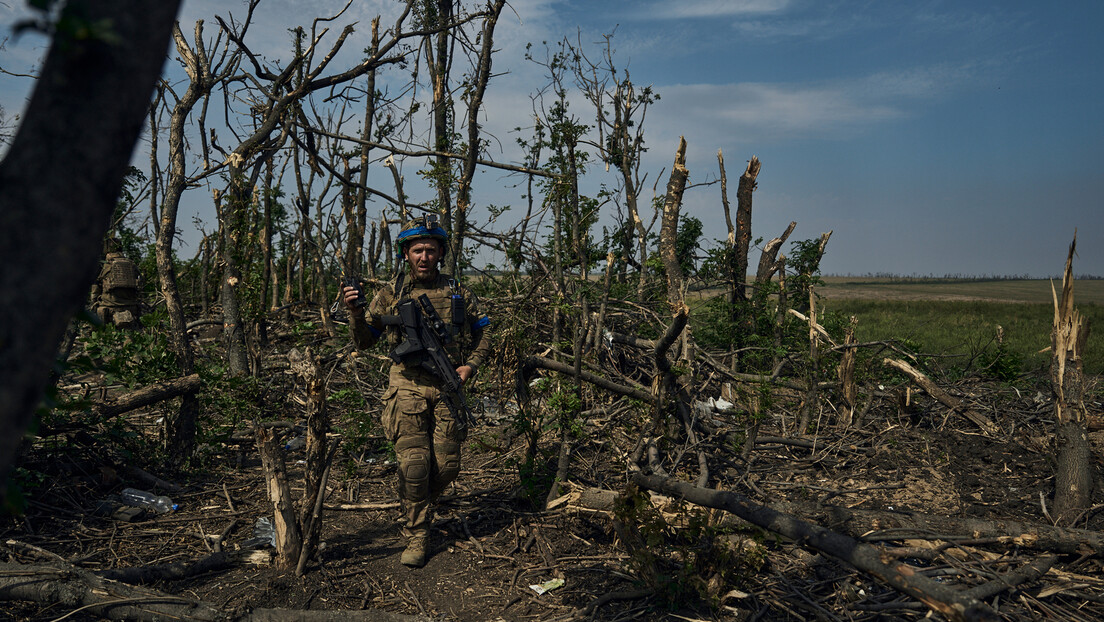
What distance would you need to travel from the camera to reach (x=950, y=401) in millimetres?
6559

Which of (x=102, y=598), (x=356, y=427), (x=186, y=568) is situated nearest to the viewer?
(x=102, y=598)

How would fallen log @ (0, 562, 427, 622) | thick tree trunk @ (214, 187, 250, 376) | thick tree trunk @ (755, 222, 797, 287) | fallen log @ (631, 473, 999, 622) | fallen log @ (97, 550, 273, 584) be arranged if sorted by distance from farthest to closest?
thick tree trunk @ (755, 222, 797, 287)
thick tree trunk @ (214, 187, 250, 376)
fallen log @ (97, 550, 273, 584)
fallen log @ (0, 562, 427, 622)
fallen log @ (631, 473, 999, 622)

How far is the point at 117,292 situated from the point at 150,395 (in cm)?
509

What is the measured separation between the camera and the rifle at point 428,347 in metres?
4.30

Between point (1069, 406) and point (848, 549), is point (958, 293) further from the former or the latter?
point (848, 549)

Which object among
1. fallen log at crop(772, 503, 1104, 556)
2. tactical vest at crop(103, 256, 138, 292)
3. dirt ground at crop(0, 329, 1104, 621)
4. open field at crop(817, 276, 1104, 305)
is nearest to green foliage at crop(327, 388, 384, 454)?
dirt ground at crop(0, 329, 1104, 621)

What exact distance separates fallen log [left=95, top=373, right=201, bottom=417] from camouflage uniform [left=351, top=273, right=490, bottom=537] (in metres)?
2.01

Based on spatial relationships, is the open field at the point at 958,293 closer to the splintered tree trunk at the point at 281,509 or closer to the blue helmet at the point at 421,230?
the blue helmet at the point at 421,230

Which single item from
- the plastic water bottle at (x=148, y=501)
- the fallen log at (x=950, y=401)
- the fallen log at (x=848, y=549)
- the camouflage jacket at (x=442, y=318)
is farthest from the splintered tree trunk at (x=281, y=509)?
the fallen log at (x=950, y=401)

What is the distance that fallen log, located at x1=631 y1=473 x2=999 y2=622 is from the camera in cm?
245

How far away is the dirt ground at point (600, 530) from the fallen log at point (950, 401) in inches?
5.5

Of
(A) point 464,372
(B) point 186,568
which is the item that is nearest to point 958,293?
(A) point 464,372

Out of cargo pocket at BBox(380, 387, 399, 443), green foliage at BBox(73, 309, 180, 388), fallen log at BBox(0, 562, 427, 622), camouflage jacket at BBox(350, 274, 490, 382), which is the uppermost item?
camouflage jacket at BBox(350, 274, 490, 382)

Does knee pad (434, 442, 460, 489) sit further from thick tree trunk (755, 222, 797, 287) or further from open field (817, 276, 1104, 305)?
open field (817, 276, 1104, 305)
